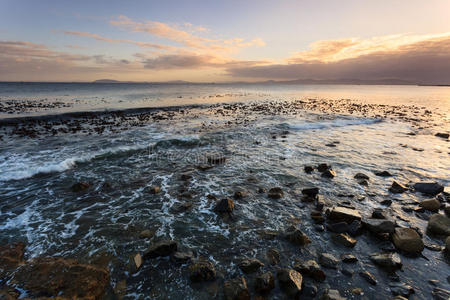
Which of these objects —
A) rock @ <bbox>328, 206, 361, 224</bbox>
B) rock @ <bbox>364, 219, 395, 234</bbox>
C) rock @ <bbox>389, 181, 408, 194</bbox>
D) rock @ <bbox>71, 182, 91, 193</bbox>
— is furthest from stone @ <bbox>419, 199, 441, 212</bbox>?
rock @ <bbox>71, 182, 91, 193</bbox>

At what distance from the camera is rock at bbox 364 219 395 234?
629 centimetres

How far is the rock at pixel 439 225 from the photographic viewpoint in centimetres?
639

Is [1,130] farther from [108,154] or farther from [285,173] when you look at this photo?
[285,173]

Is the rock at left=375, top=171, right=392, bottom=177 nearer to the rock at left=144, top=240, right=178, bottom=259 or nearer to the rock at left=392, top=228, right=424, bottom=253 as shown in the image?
the rock at left=392, top=228, right=424, bottom=253

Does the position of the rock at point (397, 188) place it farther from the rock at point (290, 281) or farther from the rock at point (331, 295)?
the rock at point (290, 281)

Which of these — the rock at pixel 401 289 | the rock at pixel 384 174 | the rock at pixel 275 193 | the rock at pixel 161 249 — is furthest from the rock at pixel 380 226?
the rock at pixel 161 249

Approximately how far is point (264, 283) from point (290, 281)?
597mm

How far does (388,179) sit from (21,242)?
49.6 feet

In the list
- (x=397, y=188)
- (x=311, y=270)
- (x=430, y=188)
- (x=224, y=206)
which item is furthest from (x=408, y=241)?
(x=224, y=206)

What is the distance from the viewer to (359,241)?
20.2 feet

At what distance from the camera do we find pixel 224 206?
7805 mm

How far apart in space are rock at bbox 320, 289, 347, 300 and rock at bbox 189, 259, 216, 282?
2.49m

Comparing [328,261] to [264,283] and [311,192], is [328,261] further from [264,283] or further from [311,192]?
[311,192]

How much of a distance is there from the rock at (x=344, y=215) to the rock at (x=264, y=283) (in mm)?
3502
